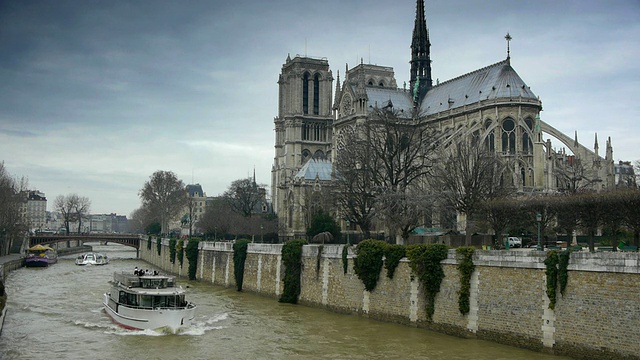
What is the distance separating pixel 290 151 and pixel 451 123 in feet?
112

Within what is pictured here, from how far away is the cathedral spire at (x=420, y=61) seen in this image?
3221 inches

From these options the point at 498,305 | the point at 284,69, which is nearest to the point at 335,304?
the point at 498,305

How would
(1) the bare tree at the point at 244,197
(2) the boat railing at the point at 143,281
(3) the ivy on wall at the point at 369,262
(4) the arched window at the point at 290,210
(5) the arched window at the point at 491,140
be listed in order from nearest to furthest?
(3) the ivy on wall at the point at 369,262 → (2) the boat railing at the point at 143,281 → (5) the arched window at the point at 491,140 → (4) the arched window at the point at 290,210 → (1) the bare tree at the point at 244,197

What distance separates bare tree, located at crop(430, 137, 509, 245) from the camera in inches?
1655

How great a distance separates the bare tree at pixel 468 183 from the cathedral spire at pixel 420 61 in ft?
114

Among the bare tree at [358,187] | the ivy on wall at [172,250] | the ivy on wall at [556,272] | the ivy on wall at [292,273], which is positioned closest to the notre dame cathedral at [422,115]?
the bare tree at [358,187]

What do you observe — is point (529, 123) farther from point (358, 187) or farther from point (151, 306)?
point (151, 306)

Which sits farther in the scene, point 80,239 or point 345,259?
point 80,239

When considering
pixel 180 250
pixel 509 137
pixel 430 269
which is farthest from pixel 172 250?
pixel 430 269

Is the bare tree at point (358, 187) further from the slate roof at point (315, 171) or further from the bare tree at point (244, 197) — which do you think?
the bare tree at point (244, 197)

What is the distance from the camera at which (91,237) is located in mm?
93188

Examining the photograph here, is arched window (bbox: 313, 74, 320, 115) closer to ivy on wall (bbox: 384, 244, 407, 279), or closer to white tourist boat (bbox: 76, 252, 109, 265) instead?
white tourist boat (bbox: 76, 252, 109, 265)

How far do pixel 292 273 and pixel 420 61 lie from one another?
2054 inches

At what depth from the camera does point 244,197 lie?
90062mm
